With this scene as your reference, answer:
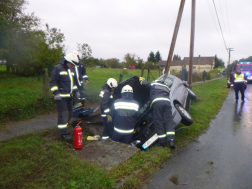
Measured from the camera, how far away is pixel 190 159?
4.06 m

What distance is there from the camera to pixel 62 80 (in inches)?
178

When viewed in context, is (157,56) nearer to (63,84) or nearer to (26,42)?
(26,42)

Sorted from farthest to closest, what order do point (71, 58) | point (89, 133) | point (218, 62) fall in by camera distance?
point (218, 62) < point (89, 133) < point (71, 58)

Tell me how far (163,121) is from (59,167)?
2.44 m

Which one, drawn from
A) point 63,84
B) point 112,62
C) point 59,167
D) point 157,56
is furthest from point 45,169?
point 157,56

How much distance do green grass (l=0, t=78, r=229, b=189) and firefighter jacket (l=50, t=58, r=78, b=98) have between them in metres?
1.08

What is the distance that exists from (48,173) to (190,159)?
2.60 m

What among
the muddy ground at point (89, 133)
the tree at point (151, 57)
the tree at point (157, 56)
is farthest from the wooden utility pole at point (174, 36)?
the tree at point (157, 56)

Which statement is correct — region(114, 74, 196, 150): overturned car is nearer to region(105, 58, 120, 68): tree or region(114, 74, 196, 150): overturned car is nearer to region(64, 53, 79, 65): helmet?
region(64, 53, 79, 65): helmet

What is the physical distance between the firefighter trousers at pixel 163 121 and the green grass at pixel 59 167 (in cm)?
32

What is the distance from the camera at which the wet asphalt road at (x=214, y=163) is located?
3.19m

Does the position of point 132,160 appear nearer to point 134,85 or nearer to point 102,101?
point 102,101

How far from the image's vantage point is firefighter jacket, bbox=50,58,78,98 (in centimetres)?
441

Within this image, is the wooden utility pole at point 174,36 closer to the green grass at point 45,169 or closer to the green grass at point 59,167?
the green grass at point 59,167
